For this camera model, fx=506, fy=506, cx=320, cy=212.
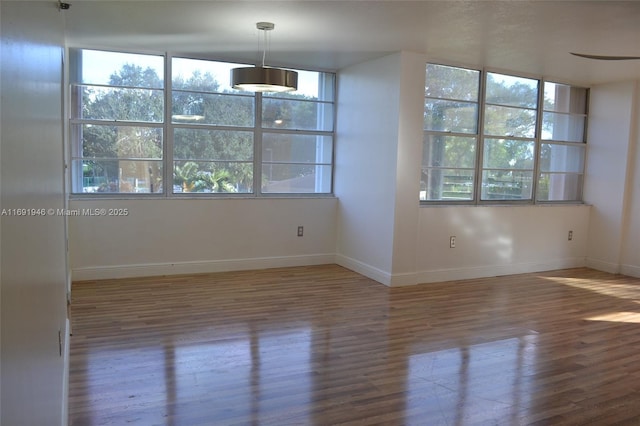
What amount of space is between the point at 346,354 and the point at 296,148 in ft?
11.1

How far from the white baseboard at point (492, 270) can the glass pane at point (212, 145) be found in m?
2.51

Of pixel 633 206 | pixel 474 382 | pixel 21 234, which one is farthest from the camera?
pixel 633 206

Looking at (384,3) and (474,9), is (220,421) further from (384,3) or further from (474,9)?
(474,9)

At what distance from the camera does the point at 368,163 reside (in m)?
5.81

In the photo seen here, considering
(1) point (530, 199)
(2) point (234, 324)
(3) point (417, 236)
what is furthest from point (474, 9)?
(1) point (530, 199)

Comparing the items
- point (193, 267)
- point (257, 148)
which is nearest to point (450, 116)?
point (257, 148)

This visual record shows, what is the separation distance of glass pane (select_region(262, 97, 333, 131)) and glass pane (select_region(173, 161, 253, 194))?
0.63m

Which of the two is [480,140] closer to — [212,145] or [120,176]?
[212,145]

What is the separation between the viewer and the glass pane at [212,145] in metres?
5.70

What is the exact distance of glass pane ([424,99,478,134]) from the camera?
18.9ft

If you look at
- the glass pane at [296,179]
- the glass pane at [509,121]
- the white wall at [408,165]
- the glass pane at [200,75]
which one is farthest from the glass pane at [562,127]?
the glass pane at [200,75]

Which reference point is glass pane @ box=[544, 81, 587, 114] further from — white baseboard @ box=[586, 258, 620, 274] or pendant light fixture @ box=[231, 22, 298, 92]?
pendant light fixture @ box=[231, 22, 298, 92]

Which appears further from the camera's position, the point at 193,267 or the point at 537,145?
the point at 537,145

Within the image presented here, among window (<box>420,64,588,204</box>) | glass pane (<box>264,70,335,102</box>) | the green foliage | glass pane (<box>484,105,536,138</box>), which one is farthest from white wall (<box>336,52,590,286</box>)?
glass pane (<box>484,105,536,138</box>)
